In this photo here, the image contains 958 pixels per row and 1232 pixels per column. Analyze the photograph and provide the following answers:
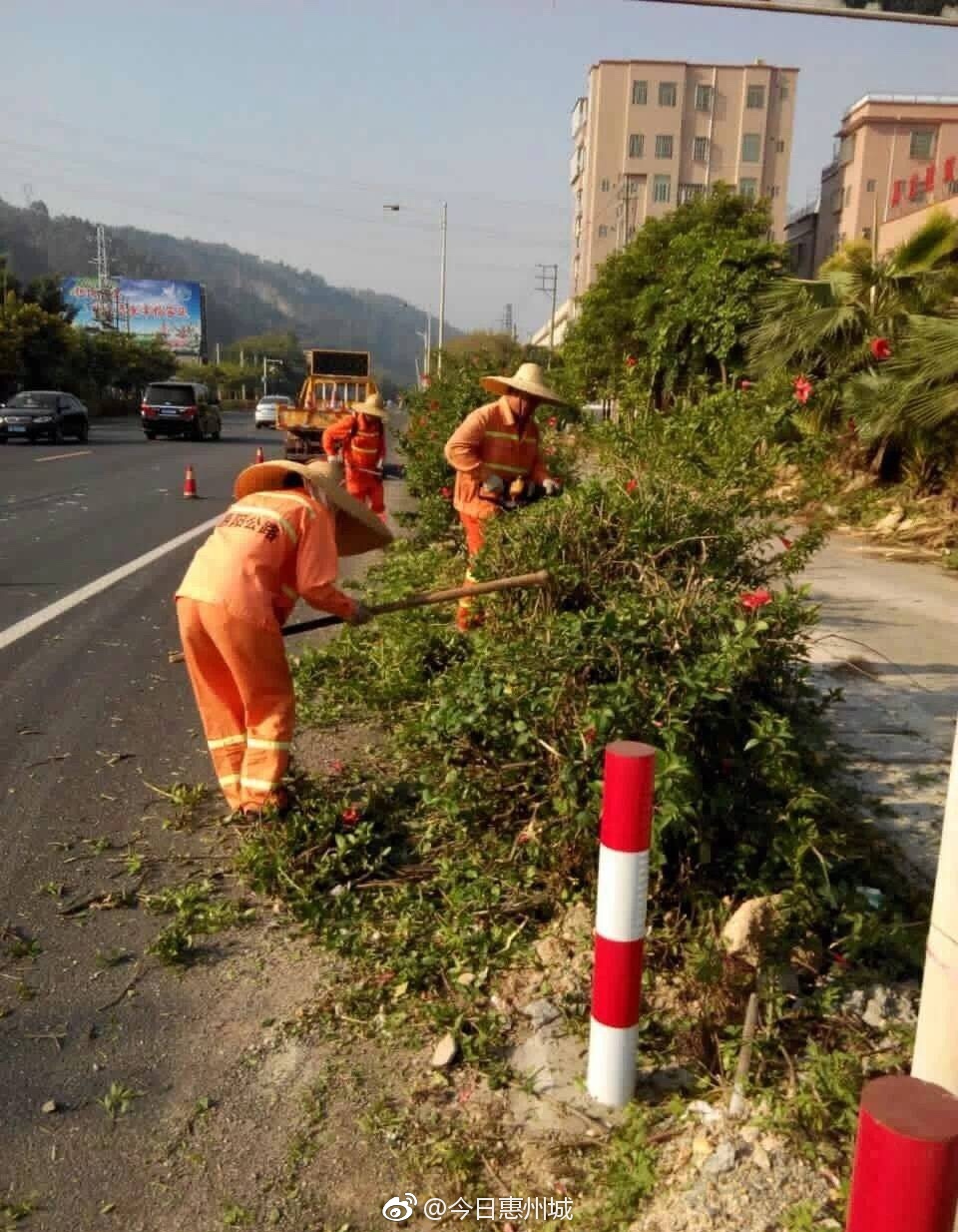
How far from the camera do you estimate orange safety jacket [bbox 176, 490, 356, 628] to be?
3.69 metres

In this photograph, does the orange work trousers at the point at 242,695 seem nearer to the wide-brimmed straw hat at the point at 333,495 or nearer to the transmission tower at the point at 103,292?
the wide-brimmed straw hat at the point at 333,495

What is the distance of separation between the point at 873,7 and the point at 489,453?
3.26 m

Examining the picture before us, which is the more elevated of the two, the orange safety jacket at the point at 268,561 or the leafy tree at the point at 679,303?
the leafy tree at the point at 679,303

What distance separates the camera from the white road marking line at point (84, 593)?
6801mm

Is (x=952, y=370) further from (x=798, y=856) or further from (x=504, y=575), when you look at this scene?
(x=798, y=856)

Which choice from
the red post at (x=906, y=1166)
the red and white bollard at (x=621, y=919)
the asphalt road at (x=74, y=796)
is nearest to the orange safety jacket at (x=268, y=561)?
the asphalt road at (x=74, y=796)

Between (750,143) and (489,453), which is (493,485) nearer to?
(489,453)

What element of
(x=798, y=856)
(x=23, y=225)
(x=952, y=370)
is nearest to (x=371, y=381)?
(x=952, y=370)

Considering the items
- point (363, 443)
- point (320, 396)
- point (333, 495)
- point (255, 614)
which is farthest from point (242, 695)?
point (320, 396)

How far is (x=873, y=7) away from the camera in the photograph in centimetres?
336

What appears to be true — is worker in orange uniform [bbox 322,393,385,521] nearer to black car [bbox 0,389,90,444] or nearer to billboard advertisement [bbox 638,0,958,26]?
billboard advertisement [bbox 638,0,958,26]

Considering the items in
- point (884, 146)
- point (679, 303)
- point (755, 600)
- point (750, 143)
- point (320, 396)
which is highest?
point (750, 143)

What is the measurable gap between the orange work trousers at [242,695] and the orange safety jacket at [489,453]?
2.51 m

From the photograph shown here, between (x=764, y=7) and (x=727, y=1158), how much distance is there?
3.28 meters
